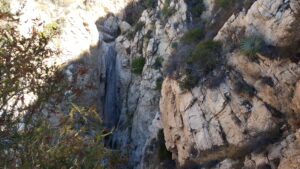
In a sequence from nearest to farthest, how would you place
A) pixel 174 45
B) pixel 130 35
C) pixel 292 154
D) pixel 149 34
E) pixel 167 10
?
pixel 292 154, pixel 174 45, pixel 167 10, pixel 149 34, pixel 130 35

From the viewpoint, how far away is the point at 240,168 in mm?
11641

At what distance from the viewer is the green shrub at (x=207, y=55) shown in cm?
1477

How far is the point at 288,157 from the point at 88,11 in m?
27.5

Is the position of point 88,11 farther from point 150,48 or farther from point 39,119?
point 39,119

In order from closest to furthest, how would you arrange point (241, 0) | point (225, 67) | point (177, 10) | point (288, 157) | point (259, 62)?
point (288, 157) < point (259, 62) < point (225, 67) < point (241, 0) < point (177, 10)

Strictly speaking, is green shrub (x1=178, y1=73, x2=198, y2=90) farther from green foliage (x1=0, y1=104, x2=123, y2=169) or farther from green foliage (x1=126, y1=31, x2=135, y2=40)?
green foliage (x1=126, y1=31, x2=135, y2=40)

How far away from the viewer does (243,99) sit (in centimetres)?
1271

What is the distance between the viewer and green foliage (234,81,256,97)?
12.5 m

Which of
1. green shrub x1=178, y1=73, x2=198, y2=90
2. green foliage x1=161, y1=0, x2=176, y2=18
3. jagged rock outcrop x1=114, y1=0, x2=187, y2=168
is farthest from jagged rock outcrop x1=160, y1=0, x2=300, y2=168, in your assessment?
green foliage x1=161, y1=0, x2=176, y2=18

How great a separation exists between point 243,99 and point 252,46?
7.23 ft

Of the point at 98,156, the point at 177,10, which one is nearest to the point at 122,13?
the point at 177,10

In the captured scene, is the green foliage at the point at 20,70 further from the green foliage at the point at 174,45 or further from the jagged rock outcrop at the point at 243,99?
the green foliage at the point at 174,45

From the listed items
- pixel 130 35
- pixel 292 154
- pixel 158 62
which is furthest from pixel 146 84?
pixel 292 154

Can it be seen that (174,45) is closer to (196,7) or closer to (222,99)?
(196,7)
